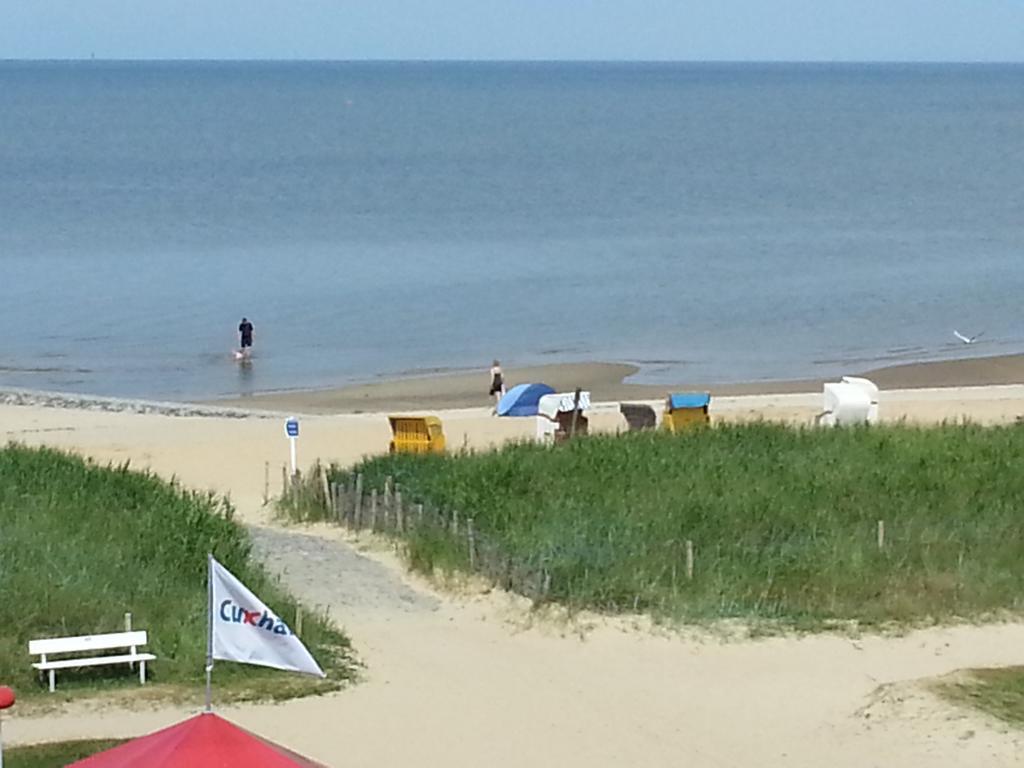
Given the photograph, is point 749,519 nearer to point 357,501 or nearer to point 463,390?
point 357,501

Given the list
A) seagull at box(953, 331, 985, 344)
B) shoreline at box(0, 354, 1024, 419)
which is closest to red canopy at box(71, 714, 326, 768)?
shoreline at box(0, 354, 1024, 419)

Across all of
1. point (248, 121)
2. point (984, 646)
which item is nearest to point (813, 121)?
point (248, 121)

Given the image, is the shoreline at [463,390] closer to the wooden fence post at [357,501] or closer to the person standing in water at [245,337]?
the person standing in water at [245,337]

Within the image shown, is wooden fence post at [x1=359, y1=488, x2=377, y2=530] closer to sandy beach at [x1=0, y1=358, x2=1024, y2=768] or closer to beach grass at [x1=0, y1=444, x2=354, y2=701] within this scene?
sandy beach at [x1=0, y1=358, x2=1024, y2=768]

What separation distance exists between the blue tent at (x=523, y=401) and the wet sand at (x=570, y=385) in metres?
5.43

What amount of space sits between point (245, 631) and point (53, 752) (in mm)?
3466

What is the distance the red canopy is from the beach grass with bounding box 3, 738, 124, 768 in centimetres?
413

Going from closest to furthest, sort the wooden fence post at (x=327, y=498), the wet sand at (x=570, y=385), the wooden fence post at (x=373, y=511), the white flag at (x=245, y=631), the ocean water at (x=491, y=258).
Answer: the white flag at (x=245, y=631), the wooden fence post at (x=373, y=511), the wooden fence post at (x=327, y=498), the wet sand at (x=570, y=385), the ocean water at (x=491, y=258)

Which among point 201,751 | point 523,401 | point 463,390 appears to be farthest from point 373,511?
point 463,390

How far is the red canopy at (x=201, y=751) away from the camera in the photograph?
8078 millimetres

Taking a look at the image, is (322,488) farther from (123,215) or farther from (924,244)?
(123,215)

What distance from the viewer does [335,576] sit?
1806 centimetres

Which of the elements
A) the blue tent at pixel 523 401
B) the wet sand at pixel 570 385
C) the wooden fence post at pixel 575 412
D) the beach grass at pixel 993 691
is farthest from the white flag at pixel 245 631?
the wet sand at pixel 570 385

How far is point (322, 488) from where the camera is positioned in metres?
20.9
